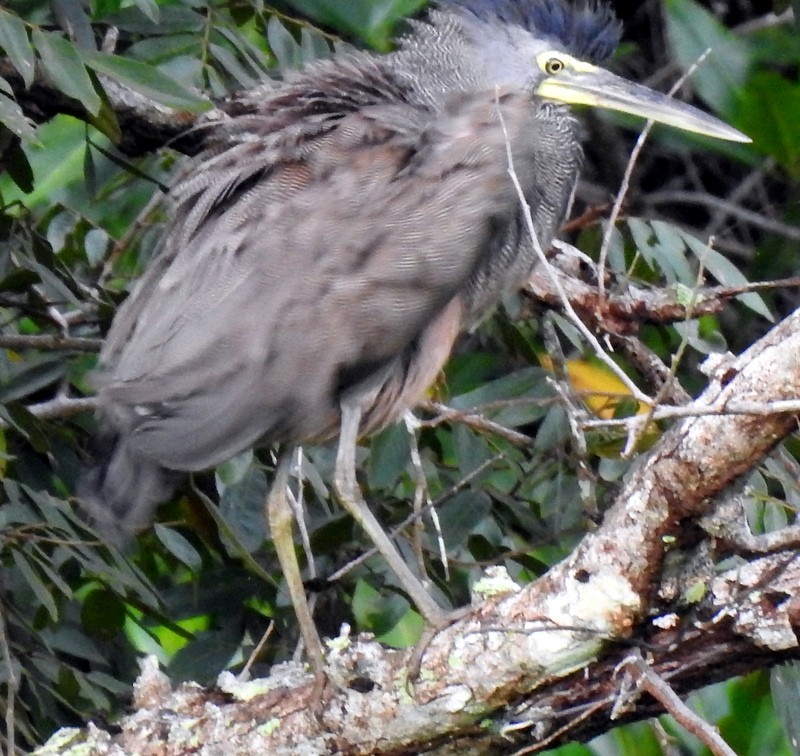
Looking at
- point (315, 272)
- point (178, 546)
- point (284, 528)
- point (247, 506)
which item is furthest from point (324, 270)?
point (247, 506)

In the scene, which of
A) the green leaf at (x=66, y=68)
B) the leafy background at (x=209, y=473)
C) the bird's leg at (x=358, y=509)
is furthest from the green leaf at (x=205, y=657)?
the green leaf at (x=66, y=68)

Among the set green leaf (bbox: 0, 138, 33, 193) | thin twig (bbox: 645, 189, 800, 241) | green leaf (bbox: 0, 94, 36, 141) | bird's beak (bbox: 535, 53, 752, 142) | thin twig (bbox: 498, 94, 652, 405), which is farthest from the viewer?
thin twig (bbox: 645, 189, 800, 241)

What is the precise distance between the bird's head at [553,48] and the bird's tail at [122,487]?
0.85 m

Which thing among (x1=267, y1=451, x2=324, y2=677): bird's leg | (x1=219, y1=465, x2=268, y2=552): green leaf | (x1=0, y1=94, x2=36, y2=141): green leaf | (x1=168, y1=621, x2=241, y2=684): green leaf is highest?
(x1=0, y1=94, x2=36, y2=141): green leaf

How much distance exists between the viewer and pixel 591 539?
5.63 ft

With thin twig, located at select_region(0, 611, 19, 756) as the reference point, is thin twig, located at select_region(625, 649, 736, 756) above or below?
above

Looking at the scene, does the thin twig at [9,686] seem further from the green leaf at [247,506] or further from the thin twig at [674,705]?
the thin twig at [674,705]

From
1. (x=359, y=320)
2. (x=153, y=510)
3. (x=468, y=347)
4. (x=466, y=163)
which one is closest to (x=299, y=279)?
(x=359, y=320)

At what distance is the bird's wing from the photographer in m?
2.09

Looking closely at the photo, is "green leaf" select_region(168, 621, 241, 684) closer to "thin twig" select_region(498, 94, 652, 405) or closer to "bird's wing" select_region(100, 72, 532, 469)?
"bird's wing" select_region(100, 72, 532, 469)

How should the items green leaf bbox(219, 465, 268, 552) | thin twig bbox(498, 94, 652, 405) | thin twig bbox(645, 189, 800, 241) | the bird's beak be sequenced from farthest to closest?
thin twig bbox(645, 189, 800, 241) → green leaf bbox(219, 465, 268, 552) → the bird's beak → thin twig bbox(498, 94, 652, 405)

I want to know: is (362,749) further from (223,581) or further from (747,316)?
(747,316)

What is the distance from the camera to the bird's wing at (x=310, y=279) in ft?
6.86

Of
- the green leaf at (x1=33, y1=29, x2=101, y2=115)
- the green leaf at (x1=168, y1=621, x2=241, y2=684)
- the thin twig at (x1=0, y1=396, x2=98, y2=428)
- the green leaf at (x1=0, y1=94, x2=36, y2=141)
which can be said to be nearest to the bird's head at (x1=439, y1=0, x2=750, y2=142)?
the green leaf at (x1=33, y1=29, x2=101, y2=115)
